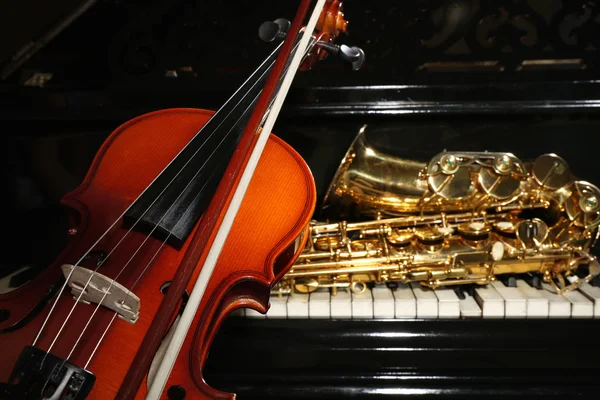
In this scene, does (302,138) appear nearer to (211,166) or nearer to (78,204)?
(211,166)

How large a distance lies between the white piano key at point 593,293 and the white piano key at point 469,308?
0.94ft

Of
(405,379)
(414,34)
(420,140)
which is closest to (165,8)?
(414,34)

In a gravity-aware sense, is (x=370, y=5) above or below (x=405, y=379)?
above

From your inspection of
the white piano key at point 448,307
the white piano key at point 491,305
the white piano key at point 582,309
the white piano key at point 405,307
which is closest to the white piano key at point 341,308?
the white piano key at point 405,307

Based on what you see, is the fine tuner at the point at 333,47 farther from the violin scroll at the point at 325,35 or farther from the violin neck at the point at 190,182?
the violin neck at the point at 190,182

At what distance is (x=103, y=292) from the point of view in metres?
0.70

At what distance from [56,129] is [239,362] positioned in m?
0.86

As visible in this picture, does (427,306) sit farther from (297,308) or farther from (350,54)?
(350,54)

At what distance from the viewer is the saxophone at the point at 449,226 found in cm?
121

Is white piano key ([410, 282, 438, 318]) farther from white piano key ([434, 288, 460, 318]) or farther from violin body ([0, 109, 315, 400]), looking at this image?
violin body ([0, 109, 315, 400])

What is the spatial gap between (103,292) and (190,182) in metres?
0.27

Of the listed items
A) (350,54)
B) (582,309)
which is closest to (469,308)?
(582,309)

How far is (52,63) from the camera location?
1.49 m

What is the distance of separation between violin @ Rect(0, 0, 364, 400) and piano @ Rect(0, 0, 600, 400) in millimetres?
242
